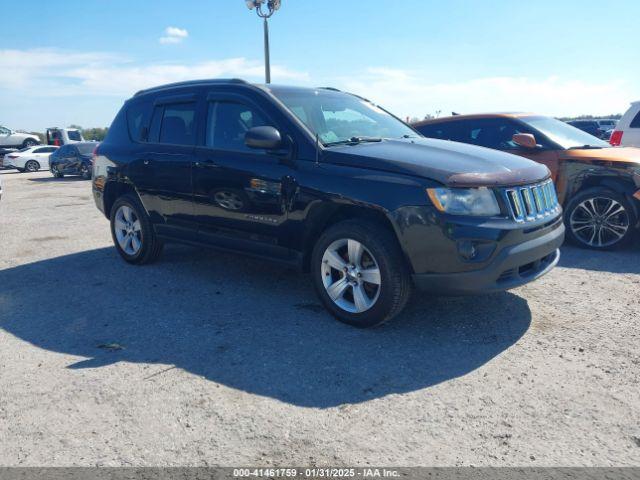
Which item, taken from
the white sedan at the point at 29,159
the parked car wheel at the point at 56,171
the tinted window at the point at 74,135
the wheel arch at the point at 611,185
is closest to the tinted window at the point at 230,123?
the wheel arch at the point at 611,185

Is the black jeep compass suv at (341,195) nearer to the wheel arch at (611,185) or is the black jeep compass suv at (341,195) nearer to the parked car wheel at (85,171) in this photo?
the wheel arch at (611,185)

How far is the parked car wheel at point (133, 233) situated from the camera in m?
5.78

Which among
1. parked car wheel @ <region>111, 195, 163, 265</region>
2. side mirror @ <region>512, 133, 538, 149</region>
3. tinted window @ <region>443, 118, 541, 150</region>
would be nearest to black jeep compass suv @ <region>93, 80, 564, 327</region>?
parked car wheel @ <region>111, 195, 163, 265</region>

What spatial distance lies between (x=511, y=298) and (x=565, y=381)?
1.47m

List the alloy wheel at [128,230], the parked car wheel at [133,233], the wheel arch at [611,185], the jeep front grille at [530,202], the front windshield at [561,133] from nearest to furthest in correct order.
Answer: the jeep front grille at [530,202] → the parked car wheel at [133,233] → the alloy wheel at [128,230] → the wheel arch at [611,185] → the front windshield at [561,133]

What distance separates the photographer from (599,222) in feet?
20.9

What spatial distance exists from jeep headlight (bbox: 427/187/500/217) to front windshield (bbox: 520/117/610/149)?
3703mm

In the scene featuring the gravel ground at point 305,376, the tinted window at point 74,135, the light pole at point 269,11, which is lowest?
the gravel ground at point 305,376

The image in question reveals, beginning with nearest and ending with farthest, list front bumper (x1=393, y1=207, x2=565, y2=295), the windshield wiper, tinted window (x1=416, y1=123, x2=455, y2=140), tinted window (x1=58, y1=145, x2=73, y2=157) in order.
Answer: front bumper (x1=393, y1=207, x2=565, y2=295)
the windshield wiper
tinted window (x1=416, y1=123, x2=455, y2=140)
tinted window (x1=58, y1=145, x2=73, y2=157)

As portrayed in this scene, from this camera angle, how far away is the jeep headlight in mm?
3553

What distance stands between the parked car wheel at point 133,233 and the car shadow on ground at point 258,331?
366 millimetres

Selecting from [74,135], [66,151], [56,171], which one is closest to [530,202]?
[66,151]

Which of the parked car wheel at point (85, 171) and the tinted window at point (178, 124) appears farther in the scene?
the parked car wheel at point (85, 171)

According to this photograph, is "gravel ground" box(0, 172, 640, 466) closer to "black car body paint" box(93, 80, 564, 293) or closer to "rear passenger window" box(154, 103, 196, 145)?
"black car body paint" box(93, 80, 564, 293)
